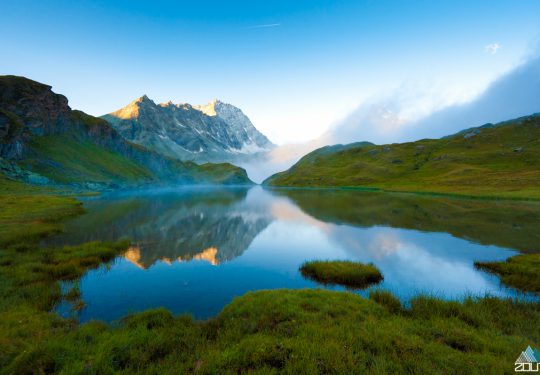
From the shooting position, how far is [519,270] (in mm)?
22828

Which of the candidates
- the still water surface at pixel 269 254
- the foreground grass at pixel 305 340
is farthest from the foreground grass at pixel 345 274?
the foreground grass at pixel 305 340

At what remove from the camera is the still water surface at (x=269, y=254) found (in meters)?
19.6

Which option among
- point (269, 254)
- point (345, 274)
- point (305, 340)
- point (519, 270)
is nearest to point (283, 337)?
point (305, 340)

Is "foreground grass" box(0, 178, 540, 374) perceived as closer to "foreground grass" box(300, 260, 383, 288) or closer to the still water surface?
the still water surface

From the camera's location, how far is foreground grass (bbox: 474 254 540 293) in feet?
66.7

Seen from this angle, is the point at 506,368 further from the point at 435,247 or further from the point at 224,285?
the point at 435,247

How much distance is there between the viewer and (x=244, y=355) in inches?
380

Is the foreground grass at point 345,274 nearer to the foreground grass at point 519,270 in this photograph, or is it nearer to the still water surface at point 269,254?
the still water surface at point 269,254

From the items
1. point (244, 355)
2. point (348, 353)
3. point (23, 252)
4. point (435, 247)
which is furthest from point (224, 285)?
point (435, 247)

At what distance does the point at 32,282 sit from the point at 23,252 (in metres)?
11.1

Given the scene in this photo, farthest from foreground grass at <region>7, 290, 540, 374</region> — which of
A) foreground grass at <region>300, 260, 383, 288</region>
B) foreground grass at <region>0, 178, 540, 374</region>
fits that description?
foreground grass at <region>300, 260, 383, 288</region>

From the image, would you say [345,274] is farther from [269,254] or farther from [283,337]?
[283,337]

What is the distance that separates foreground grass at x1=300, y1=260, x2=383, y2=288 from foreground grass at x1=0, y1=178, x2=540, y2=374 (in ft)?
17.9

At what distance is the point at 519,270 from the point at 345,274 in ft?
54.3
